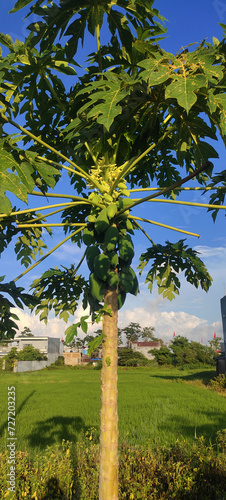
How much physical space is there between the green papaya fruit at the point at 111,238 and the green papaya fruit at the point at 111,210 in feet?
0.34

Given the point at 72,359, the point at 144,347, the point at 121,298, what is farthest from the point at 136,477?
the point at 144,347

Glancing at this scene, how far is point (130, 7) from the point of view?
2346 mm

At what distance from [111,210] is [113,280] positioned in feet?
1.80

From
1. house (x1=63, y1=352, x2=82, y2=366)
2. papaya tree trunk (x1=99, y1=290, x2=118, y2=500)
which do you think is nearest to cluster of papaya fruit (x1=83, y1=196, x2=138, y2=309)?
papaya tree trunk (x1=99, y1=290, x2=118, y2=500)

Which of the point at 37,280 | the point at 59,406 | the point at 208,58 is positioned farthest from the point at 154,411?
the point at 208,58

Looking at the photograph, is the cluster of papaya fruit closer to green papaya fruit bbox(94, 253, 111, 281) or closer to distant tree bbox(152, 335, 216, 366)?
green papaya fruit bbox(94, 253, 111, 281)

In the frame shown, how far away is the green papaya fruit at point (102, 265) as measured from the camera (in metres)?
2.70

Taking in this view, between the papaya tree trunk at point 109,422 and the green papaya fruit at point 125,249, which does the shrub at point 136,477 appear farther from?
the green papaya fruit at point 125,249

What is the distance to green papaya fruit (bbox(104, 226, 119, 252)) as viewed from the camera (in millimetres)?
2760

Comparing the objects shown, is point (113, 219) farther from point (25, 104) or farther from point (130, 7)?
point (130, 7)

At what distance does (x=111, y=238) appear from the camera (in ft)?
9.06

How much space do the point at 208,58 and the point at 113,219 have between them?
137cm

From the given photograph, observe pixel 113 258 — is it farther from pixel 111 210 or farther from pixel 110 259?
pixel 111 210

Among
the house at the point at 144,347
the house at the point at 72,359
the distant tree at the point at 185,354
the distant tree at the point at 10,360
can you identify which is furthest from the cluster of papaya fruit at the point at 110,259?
the house at the point at 72,359
